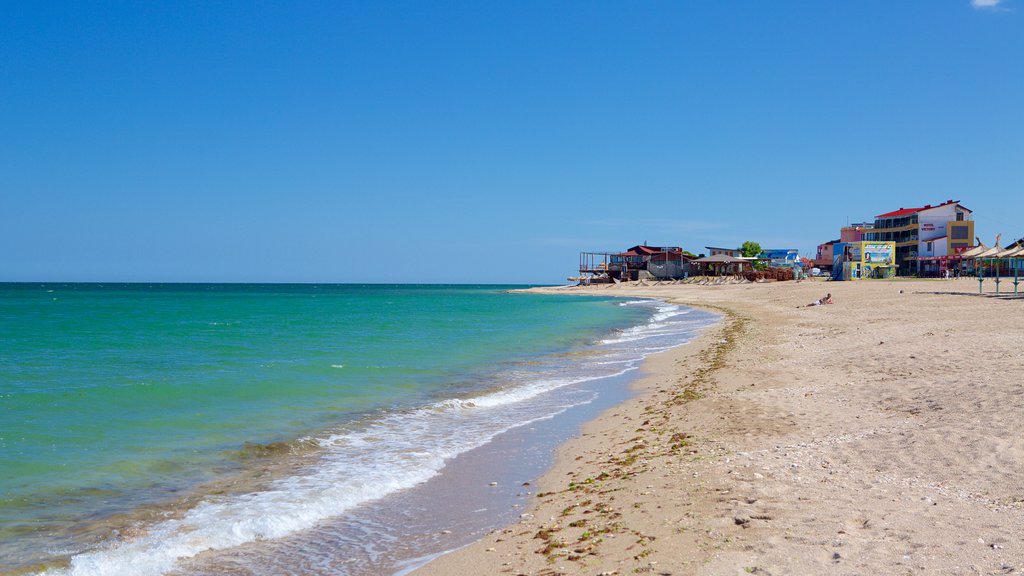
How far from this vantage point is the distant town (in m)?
77.8

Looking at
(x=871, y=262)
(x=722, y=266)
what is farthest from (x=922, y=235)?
(x=722, y=266)

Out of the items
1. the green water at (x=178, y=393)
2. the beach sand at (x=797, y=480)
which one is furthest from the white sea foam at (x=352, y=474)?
the beach sand at (x=797, y=480)

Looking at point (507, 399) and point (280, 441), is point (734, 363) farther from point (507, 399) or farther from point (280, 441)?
point (280, 441)

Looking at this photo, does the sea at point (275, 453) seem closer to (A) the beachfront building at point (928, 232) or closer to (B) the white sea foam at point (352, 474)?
(B) the white sea foam at point (352, 474)

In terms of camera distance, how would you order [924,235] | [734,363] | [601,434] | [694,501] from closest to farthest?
1. [694,501]
2. [601,434]
3. [734,363]
4. [924,235]

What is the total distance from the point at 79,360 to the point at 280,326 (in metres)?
17.4

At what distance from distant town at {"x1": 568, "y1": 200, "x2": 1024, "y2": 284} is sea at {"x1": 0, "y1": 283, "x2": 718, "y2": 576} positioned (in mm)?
64223

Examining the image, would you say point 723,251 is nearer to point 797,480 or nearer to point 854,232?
point 854,232

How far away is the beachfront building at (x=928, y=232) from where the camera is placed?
80625 millimetres

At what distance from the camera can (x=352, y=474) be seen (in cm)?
879

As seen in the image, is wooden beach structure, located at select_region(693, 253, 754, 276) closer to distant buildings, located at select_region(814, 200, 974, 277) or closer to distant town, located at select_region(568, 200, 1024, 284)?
distant town, located at select_region(568, 200, 1024, 284)

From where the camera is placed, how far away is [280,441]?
10.8 meters

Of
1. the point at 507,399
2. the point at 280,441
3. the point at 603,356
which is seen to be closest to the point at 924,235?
the point at 603,356

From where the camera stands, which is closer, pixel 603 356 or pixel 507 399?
pixel 507 399
